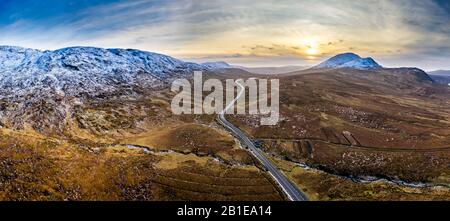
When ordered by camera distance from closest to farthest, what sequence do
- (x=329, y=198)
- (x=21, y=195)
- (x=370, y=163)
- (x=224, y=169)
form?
(x=21, y=195), (x=329, y=198), (x=224, y=169), (x=370, y=163)

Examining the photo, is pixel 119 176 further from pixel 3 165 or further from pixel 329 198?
pixel 329 198
